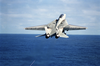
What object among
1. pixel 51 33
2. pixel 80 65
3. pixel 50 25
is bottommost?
pixel 80 65

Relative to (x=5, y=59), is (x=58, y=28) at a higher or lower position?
higher

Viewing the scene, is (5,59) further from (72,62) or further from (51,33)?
(51,33)

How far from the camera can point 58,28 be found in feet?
141

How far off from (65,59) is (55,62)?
572 inches

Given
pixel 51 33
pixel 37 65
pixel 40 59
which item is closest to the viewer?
pixel 51 33

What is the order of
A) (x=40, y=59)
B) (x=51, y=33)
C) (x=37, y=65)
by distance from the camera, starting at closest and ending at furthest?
1. (x=51, y=33)
2. (x=37, y=65)
3. (x=40, y=59)

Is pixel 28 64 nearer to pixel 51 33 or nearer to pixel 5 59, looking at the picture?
pixel 5 59

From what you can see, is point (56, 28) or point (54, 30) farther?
point (56, 28)

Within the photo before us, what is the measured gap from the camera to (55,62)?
439ft

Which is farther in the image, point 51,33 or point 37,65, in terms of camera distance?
point 37,65

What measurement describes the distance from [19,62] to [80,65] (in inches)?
2505

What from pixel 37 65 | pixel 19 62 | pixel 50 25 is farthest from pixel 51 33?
pixel 19 62

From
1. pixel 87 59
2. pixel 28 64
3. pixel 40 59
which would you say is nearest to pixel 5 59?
pixel 28 64

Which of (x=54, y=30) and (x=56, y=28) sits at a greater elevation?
(x=56, y=28)
